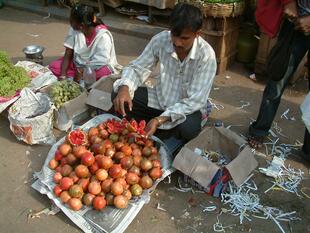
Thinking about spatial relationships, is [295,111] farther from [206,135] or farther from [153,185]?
[153,185]

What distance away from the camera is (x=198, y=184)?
9.88 ft

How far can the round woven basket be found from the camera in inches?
169

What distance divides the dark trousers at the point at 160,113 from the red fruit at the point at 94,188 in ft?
2.82

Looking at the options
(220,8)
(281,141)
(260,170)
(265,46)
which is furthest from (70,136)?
(265,46)

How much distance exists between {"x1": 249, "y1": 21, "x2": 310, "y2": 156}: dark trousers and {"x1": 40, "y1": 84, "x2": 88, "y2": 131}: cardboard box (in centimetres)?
176

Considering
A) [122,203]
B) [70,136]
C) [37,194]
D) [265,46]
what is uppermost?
[265,46]

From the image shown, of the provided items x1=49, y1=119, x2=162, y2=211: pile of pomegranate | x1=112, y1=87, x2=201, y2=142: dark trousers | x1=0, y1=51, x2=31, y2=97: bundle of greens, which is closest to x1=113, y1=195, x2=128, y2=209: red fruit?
x1=49, y1=119, x2=162, y2=211: pile of pomegranate

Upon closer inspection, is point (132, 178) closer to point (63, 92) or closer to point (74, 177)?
point (74, 177)

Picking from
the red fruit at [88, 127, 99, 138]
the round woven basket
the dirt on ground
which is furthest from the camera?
the round woven basket

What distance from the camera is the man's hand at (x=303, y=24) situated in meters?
2.72

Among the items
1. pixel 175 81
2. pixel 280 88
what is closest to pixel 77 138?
pixel 175 81

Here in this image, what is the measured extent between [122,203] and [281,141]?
1.85 m

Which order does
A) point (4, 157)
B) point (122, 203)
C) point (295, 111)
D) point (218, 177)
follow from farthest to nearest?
point (295, 111)
point (4, 157)
point (218, 177)
point (122, 203)

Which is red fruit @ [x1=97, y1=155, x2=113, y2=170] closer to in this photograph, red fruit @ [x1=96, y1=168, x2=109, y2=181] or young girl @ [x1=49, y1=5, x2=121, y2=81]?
red fruit @ [x1=96, y1=168, x2=109, y2=181]
